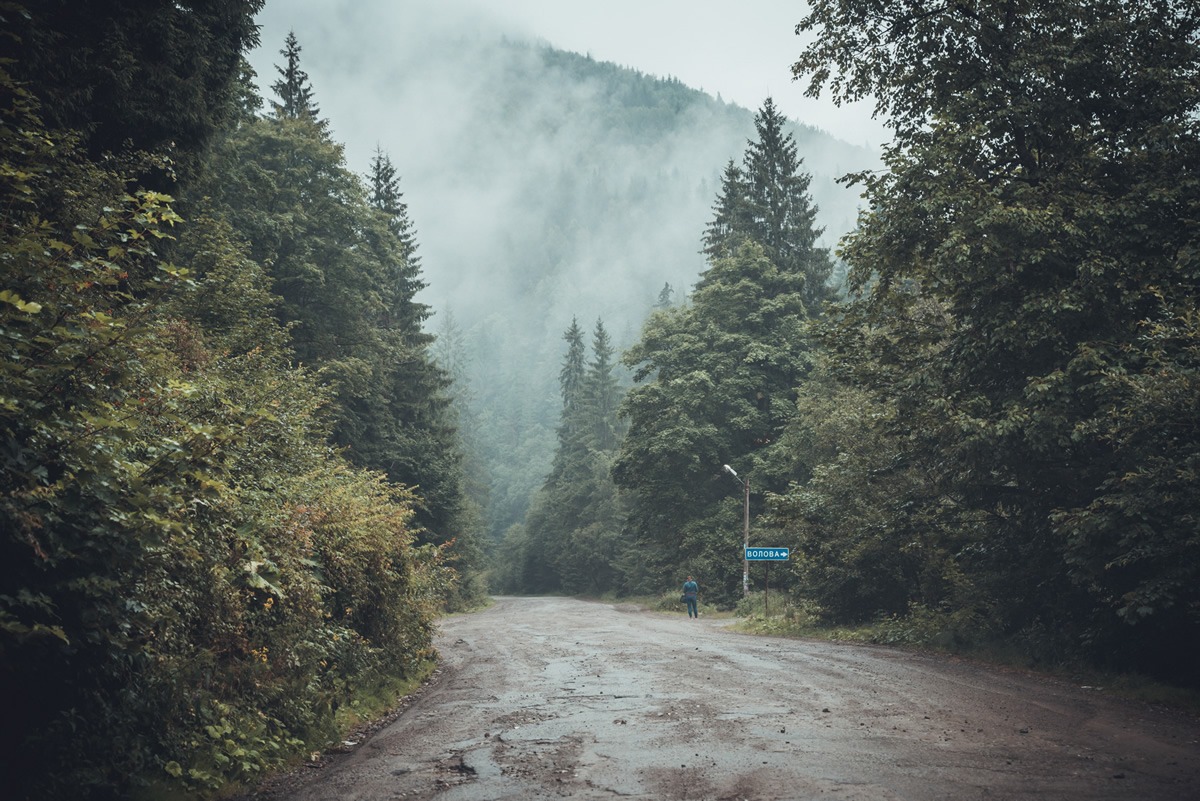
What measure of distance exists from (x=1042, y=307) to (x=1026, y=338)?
671mm

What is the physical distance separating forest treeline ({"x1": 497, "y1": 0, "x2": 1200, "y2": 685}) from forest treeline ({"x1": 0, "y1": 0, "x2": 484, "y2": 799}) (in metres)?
10.1

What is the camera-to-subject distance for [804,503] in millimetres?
21766

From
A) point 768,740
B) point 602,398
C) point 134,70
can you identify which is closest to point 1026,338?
point 768,740

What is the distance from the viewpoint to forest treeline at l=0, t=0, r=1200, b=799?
515 cm

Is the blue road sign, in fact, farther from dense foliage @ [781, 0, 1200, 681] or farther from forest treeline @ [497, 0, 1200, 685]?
dense foliage @ [781, 0, 1200, 681]

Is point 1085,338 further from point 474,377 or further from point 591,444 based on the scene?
point 474,377

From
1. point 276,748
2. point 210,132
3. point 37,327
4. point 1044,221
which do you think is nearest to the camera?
point 37,327

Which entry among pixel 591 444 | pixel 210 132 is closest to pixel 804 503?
pixel 210 132

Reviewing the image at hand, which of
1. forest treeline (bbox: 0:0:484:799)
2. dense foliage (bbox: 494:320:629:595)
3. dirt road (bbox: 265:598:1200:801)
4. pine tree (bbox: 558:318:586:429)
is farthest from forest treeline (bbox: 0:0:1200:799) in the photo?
pine tree (bbox: 558:318:586:429)

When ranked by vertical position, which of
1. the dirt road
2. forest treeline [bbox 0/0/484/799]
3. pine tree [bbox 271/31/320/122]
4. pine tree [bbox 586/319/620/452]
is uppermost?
pine tree [bbox 271/31/320/122]

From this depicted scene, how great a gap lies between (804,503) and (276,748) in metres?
16.9

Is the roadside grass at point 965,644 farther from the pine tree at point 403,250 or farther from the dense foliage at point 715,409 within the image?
the pine tree at point 403,250

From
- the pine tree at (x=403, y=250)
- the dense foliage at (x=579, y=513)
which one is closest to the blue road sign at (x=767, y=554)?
the pine tree at (x=403, y=250)

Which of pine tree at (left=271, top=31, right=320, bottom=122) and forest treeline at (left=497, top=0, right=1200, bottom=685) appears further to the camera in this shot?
pine tree at (left=271, top=31, right=320, bottom=122)
